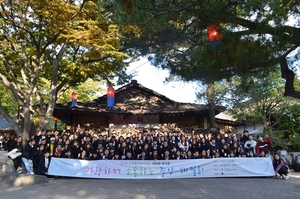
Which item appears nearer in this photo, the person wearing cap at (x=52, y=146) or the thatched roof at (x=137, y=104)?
the person wearing cap at (x=52, y=146)

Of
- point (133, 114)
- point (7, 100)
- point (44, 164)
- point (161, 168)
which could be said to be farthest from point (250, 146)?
point (7, 100)

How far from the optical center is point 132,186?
30.2ft

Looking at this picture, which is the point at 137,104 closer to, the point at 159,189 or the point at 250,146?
the point at 250,146

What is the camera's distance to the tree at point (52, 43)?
12.9m

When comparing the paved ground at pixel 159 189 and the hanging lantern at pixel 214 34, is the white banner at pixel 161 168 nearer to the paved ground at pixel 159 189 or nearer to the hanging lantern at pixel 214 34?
the paved ground at pixel 159 189

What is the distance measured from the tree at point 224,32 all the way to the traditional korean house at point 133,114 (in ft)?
36.9

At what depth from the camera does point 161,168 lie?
1095 centimetres

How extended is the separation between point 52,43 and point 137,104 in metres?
7.24

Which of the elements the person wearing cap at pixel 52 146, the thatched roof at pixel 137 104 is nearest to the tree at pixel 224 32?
the person wearing cap at pixel 52 146

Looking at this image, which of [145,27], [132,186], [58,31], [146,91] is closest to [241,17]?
[145,27]

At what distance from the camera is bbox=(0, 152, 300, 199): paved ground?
309 inches

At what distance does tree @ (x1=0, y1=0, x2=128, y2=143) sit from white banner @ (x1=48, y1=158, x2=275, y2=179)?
4338 mm

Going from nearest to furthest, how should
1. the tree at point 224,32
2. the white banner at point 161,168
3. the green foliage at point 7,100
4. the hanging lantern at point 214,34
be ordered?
the tree at point 224,32 < the hanging lantern at point 214,34 < the white banner at point 161,168 < the green foliage at point 7,100

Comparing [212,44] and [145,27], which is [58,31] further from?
[212,44]
